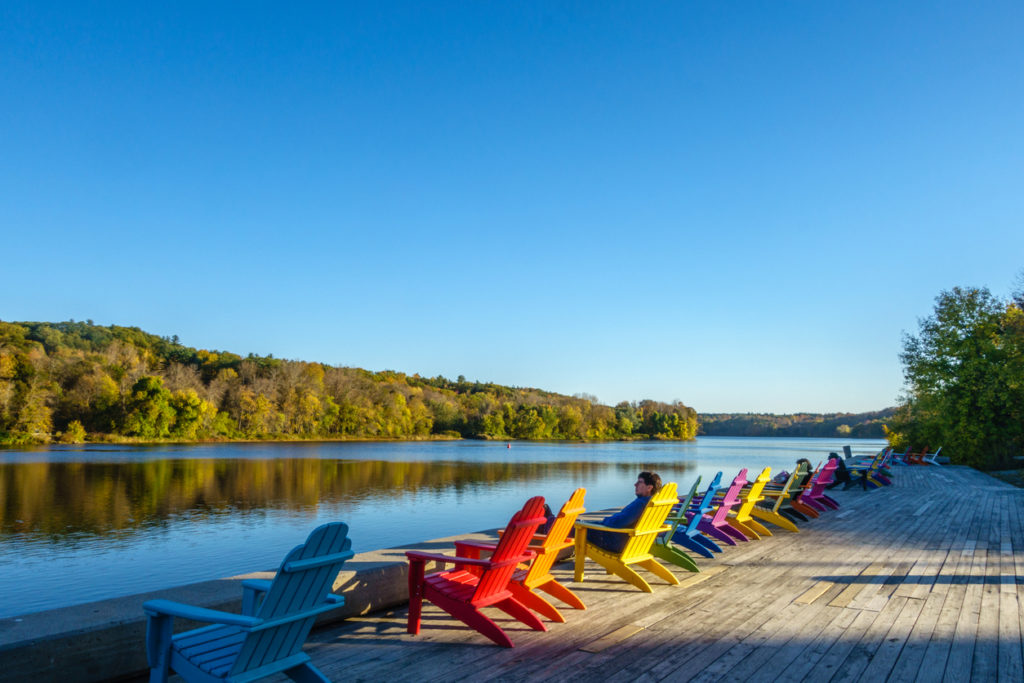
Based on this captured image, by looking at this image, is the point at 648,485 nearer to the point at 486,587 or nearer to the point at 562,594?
the point at 562,594

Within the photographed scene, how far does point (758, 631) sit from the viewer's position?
4473 mm

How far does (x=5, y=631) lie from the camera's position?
3.07 metres

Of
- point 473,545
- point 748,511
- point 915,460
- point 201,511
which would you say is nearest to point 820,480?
point 748,511

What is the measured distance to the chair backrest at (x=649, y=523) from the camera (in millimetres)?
5590

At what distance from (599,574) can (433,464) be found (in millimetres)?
37997

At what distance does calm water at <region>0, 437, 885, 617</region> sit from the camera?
40.1 feet

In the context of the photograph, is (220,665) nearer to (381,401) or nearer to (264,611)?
(264,611)

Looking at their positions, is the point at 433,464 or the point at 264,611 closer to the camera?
the point at 264,611

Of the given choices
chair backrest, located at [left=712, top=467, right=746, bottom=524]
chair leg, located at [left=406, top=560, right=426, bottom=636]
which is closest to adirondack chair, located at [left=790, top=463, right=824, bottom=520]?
chair backrest, located at [left=712, top=467, right=746, bottom=524]

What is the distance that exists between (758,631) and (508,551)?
1.82 metres

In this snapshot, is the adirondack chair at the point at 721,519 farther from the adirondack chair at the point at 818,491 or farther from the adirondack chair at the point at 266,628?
the adirondack chair at the point at 266,628

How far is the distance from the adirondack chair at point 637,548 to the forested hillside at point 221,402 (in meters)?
65.5

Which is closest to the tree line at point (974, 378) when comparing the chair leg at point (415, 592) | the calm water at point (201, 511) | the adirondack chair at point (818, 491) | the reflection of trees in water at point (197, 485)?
the calm water at point (201, 511)

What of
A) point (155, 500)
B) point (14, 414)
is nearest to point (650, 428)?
point (14, 414)
